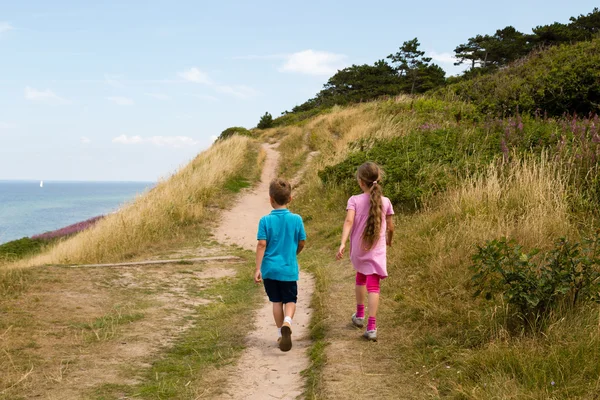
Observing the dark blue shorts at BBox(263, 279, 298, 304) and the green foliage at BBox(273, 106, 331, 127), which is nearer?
the dark blue shorts at BBox(263, 279, 298, 304)

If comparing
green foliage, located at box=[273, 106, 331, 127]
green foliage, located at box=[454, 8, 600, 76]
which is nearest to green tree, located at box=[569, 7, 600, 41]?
green foliage, located at box=[454, 8, 600, 76]

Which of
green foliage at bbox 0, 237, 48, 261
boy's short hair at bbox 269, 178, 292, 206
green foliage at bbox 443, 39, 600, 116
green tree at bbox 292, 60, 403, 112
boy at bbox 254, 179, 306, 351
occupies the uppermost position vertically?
green tree at bbox 292, 60, 403, 112

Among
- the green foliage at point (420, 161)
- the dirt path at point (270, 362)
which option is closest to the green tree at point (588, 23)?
the green foliage at point (420, 161)

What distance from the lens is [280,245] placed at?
5184 millimetres

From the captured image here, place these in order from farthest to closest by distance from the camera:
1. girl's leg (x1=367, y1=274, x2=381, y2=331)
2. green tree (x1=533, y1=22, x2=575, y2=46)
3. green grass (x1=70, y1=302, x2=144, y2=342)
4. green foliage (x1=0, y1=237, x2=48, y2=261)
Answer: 1. green tree (x1=533, y1=22, x2=575, y2=46)
2. green foliage (x1=0, y1=237, x2=48, y2=261)
3. green grass (x1=70, y1=302, x2=144, y2=342)
4. girl's leg (x1=367, y1=274, x2=381, y2=331)

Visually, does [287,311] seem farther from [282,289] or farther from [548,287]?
[548,287]

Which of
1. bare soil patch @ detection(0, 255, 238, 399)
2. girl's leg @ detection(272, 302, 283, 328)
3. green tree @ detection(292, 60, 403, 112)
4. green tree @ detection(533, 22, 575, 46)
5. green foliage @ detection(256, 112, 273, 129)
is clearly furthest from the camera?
green foliage @ detection(256, 112, 273, 129)

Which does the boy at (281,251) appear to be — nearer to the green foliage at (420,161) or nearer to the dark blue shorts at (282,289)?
the dark blue shorts at (282,289)

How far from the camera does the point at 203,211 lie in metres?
14.8

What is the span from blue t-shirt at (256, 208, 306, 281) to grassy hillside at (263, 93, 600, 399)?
0.81 m

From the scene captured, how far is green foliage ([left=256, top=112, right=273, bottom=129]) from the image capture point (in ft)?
166

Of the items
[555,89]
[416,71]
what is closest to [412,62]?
[416,71]

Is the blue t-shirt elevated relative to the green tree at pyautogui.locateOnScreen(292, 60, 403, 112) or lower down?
lower down

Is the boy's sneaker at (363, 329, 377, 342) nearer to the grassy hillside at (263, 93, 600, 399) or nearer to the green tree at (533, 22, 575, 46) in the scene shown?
the grassy hillside at (263, 93, 600, 399)
